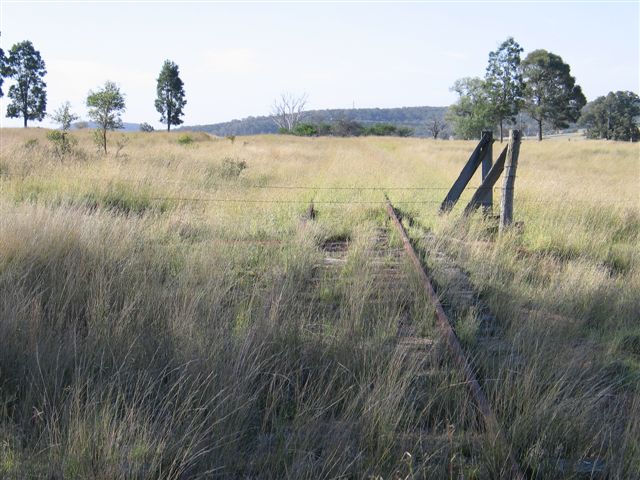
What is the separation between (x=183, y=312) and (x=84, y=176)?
8.15 meters

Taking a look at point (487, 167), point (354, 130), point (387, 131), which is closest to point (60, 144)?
point (487, 167)

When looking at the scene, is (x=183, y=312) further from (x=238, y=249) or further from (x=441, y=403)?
(x=238, y=249)

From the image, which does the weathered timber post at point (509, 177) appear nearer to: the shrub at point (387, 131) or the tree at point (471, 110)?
the tree at point (471, 110)

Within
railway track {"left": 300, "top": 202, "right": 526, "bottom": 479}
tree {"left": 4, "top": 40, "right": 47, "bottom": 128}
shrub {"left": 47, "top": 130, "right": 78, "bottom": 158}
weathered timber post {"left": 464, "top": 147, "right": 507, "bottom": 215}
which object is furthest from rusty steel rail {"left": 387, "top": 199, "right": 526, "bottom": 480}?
tree {"left": 4, "top": 40, "right": 47, "bottom": 128}

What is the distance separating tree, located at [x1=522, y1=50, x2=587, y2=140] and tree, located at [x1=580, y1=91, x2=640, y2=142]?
26.6 feet

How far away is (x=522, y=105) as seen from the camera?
8231 cm

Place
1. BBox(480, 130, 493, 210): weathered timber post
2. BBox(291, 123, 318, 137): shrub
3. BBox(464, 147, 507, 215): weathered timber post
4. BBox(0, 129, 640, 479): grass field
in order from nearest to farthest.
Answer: BBox(0, 129, 640, 479): grass field
BBox(464, 147, 507, 215): weathered timber post
BBox(480, 130, 493, 210): weathered timber post
BBox(291, 123, 318, 137): shrub

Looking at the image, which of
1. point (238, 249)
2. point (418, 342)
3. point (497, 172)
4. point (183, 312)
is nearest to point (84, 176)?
point (238, 249)

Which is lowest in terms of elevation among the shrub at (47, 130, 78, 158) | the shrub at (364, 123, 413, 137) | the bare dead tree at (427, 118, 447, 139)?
the shrub at (47, 130, 78, 158)

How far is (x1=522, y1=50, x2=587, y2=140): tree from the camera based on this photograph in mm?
83812

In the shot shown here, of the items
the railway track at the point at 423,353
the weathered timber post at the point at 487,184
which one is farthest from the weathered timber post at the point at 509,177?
the railway track at the point at 423,353

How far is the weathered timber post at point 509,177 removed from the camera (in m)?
8.46

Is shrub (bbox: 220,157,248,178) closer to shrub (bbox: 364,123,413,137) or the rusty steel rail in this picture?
the rusty steel rail

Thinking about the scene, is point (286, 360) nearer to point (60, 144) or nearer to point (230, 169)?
point (230, 169)
